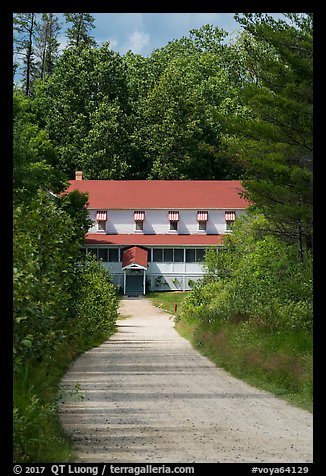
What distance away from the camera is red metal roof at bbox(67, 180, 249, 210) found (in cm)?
6906

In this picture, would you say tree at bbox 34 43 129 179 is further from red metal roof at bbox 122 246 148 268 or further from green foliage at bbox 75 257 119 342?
green foliage at bbox 75 257 119 342

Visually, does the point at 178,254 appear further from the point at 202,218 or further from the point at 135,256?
the point at 135,256

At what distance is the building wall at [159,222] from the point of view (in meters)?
70.0

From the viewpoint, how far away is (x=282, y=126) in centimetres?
2216

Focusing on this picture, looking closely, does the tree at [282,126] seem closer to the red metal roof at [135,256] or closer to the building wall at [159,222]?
the red metal roof at [135,256]

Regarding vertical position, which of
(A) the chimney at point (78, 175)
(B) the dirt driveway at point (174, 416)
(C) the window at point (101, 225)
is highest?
(A) the chimney at point (78, 175)

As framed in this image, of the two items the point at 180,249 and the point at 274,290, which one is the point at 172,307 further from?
the point at 274,290

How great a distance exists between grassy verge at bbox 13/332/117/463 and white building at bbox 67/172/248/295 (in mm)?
54392

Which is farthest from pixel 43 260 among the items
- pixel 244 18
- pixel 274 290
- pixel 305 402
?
pixel 244 18

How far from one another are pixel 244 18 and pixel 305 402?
1139cm

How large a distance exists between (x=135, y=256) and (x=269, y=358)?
4769 centimetres

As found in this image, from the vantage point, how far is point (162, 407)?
1527 cm

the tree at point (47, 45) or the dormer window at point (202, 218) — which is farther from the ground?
the tree at point (47, 45)

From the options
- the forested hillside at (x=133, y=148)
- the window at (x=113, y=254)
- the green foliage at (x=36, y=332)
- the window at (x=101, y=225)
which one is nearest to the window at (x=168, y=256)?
the window at (x=113, y=254)
